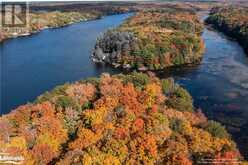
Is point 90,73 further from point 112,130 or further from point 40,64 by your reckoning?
point 112,130

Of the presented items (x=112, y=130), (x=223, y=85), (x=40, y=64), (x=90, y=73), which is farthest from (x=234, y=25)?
(x=112, y=130)

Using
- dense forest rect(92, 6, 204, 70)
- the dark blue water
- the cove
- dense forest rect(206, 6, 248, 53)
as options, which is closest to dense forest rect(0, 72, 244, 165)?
the cove

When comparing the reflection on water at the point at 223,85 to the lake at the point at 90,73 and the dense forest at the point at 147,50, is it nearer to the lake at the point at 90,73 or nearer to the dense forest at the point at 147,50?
the lake at the point at 90,73

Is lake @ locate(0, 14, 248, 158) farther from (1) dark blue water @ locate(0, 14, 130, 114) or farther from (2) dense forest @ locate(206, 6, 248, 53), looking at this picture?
(2) dense forest @ locate(206, 6, 248, 53)

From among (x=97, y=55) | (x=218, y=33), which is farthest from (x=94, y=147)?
(x=218, y=33)

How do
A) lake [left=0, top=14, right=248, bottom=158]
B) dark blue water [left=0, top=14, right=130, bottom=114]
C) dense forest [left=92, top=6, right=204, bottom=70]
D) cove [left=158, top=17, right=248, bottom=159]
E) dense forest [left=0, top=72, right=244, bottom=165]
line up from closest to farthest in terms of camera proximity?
dense forest [left=0, top=72, right=244, bottom=165] < cove [left=158, top=17, right=248, bottom=159] < lake [left=0, top=14, right=248, bottom=158] < dark blue water [left=0, top=14, right=130, bottom=114] < dense forest [left=92, top=6, right=204, bottom=70]

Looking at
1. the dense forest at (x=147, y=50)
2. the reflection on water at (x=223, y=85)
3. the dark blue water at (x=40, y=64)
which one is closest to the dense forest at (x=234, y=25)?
the reflection on water at (x=223, y=85)

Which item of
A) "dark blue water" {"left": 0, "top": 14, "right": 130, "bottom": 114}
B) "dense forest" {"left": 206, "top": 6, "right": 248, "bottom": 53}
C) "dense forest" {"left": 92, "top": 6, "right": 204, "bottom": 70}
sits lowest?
"dark blue water" {"left": 0, "top": 14, "right": 130, "bottom": 114}

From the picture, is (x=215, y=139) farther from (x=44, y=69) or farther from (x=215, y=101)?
(x=44, y=69)
